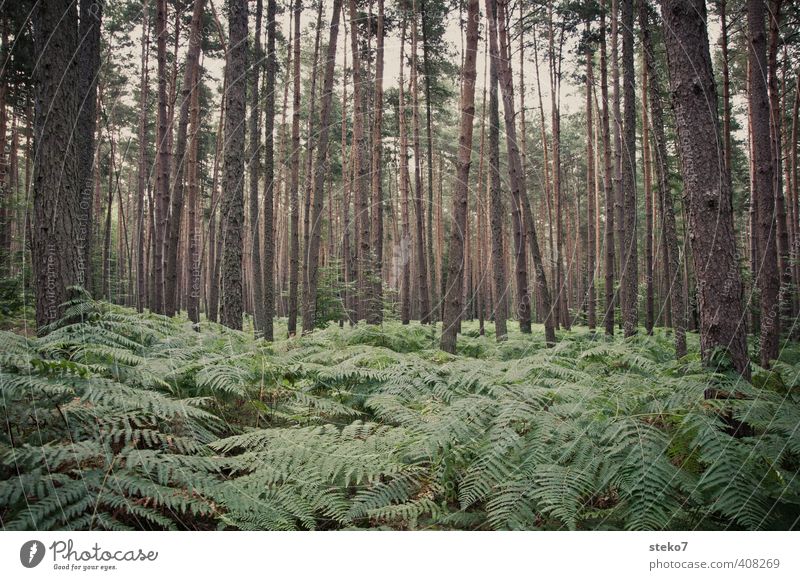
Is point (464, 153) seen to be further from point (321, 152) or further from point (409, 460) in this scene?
point (321, 152)

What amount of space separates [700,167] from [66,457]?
441cm

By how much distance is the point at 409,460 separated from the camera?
9.95 ft

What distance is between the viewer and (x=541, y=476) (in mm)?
2502

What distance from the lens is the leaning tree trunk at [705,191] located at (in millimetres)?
3090

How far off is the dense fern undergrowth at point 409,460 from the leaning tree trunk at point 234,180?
128 inches

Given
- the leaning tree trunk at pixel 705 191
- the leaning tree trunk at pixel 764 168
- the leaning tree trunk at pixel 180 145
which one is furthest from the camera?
the leaning tree trunk at pixel 180 145

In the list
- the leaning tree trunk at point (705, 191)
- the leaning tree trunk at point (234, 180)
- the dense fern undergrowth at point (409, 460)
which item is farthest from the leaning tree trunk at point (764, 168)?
the leaning tree trunk at point (234, 180)
